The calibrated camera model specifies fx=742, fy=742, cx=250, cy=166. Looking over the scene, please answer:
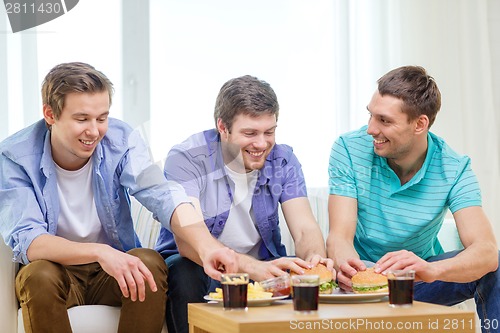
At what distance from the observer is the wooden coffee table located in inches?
61.4

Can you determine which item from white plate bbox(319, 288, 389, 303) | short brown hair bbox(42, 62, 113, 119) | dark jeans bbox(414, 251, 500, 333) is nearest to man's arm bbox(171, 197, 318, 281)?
white plate bbox(319, 288, 389, 303)

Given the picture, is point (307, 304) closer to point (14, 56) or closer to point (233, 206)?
point (233, 206)

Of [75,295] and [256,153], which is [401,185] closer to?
[256,153]

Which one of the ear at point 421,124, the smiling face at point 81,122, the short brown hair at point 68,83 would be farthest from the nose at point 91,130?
the ear at point 421,124

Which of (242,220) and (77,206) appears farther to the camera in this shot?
(242,220)

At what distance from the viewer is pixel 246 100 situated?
2465mm

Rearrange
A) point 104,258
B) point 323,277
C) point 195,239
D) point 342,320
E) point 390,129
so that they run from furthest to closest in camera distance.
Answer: point 390,129
point 195,239
point 104,258
point 323,277
point 342,320

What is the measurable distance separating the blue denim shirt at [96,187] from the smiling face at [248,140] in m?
0.27

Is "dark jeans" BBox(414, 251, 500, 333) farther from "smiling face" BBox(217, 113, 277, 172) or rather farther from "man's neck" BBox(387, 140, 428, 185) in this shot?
"smiling face" BBox(217, 113, 277, 172)

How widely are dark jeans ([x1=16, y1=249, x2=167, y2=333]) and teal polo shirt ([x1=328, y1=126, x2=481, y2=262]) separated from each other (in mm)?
737

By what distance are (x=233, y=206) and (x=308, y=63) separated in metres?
1.47

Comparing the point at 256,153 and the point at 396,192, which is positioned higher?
the point at 256,153

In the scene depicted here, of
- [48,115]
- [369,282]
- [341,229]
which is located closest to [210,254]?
[369,282]

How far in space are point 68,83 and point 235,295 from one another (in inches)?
37.4
